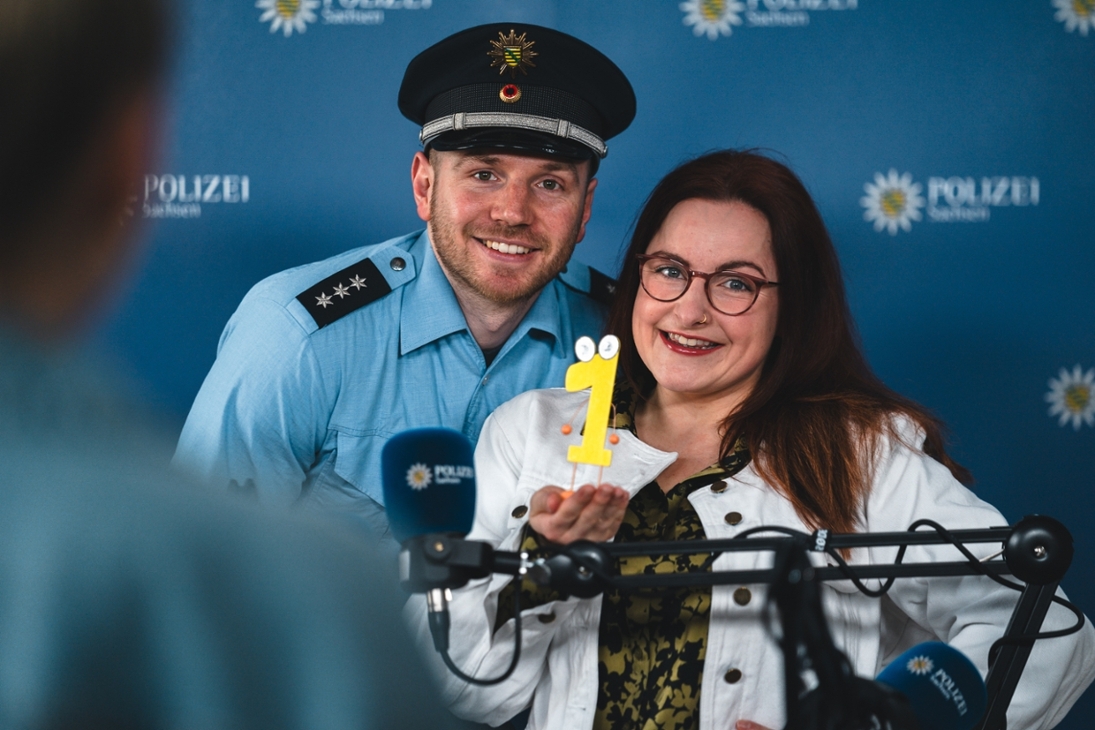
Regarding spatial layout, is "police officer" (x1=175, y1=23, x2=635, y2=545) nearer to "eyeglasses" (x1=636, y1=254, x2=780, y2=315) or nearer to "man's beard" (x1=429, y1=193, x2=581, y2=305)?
"man's beard" (x1=429, y1=193, x2=581, y2=305)

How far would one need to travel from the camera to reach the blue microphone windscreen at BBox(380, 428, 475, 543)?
1.07m

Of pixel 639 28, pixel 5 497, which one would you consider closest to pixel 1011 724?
pixel 5 497

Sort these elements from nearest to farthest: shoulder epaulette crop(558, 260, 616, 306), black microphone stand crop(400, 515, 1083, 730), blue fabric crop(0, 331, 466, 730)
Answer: blue fabric crop(0, 331, 466, 730) → black microphone stand crop(400, 515, 1083, 730) → shoulder epaulette crop(558, 260, 616, 306)

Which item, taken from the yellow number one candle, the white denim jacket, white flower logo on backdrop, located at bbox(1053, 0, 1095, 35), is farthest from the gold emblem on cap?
white flower logo on backdrop, located at bbox(1053, 0, 1095, 35)

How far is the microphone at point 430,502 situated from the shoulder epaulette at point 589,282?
1.47m

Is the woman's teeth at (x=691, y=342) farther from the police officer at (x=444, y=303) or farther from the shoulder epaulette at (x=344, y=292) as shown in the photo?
the shoulder epaulette at (x=344, y=292)

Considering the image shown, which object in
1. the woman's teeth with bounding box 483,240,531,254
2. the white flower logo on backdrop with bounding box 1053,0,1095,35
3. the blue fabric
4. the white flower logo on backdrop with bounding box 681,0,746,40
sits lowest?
the blue fabric

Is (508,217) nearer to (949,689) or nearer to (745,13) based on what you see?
(745,13)

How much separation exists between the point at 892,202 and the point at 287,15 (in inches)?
60.0

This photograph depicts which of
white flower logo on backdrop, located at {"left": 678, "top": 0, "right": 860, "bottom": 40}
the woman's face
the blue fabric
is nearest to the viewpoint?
the blue fabric

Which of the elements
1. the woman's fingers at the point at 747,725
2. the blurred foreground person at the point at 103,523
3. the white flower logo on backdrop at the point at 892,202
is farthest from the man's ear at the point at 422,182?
the blurred foreground person at the point at 103,523

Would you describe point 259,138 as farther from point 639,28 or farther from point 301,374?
point 639,28

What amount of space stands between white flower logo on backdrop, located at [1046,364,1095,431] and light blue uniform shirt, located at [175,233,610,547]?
1.10 m

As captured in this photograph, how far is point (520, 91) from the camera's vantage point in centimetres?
230
